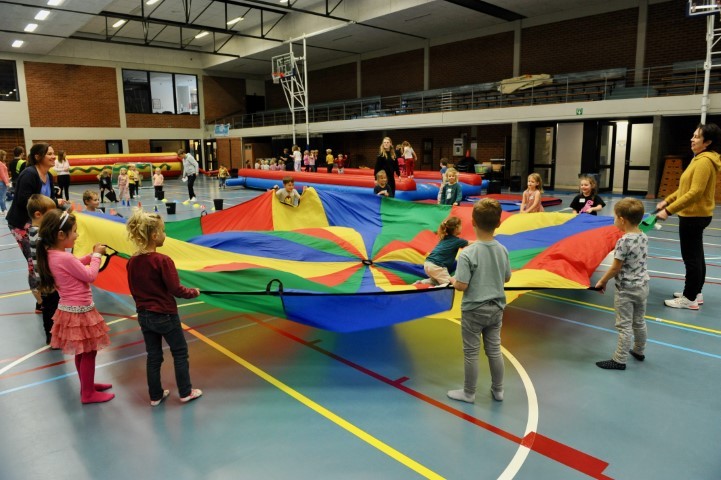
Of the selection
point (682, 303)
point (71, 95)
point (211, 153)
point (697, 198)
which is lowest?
point (682, 303)

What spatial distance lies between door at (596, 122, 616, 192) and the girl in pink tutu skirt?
1576cm

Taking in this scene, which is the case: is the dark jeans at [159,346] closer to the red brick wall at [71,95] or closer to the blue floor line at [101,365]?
the blue floor line at [101,365]

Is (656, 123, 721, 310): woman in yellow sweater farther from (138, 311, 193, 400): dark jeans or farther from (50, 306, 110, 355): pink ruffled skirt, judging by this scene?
(50, 306, 110, 355): pink ruffled skirt

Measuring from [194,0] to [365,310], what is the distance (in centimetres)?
1976

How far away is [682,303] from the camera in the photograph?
457cm

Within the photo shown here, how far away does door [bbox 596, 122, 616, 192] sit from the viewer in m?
15.6

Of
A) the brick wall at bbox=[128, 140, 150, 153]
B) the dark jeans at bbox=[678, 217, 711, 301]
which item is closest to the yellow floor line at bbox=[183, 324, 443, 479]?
the dark jeans at bbox=[678, 217, 711, 301]

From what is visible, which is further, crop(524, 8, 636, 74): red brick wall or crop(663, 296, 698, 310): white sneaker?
crop(524, 8, 636, 74): red brick wall

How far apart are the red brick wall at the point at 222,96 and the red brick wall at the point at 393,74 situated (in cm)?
935

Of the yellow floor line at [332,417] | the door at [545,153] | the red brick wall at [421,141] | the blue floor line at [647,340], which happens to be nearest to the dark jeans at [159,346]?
the yellow floor line at [332,417]

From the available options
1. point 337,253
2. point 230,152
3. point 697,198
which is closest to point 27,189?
point 337,253

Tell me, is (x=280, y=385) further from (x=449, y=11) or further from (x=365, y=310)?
(x=449, y=11)

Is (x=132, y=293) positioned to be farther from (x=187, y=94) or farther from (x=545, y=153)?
(x=187, y=94)

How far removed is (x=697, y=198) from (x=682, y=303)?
3.37ft
